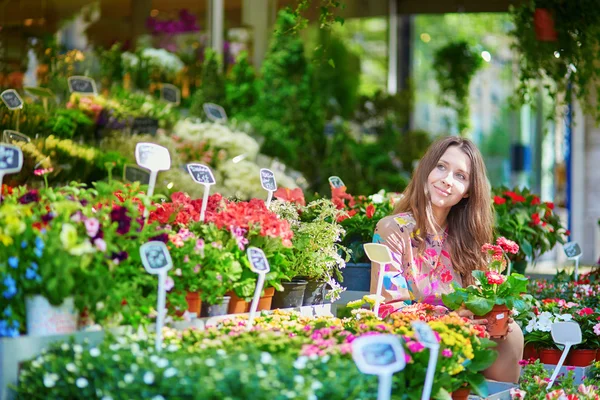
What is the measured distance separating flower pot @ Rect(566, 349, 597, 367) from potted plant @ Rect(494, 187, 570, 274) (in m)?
0.93

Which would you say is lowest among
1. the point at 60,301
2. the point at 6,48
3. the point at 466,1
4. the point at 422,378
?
the point at 422,378

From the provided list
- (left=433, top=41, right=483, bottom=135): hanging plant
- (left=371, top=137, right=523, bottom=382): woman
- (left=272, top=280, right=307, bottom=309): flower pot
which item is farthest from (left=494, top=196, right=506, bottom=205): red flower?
(left=433, top=41, right=483, bottom=135): hanging plant

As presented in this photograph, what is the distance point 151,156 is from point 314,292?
2.70ft

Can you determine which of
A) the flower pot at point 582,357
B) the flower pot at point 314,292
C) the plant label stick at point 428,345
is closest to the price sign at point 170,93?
the flower pot at point 314,292

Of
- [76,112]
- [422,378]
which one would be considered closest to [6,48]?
[76,112]

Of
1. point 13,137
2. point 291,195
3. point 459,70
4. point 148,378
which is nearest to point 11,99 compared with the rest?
point 13,137

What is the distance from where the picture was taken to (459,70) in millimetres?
9227

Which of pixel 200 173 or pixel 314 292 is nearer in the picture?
pixel 200 173

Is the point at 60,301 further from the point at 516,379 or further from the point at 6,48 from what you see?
the point at 6,48

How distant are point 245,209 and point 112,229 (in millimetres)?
555

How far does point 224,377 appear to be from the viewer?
203 cm

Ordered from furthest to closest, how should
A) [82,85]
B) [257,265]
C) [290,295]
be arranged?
[82,85]
[290,295]
[257,265]

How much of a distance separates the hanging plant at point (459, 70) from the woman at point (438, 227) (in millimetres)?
Answer: 5754

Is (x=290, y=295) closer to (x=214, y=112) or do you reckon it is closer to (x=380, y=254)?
(x=380, y=254)
